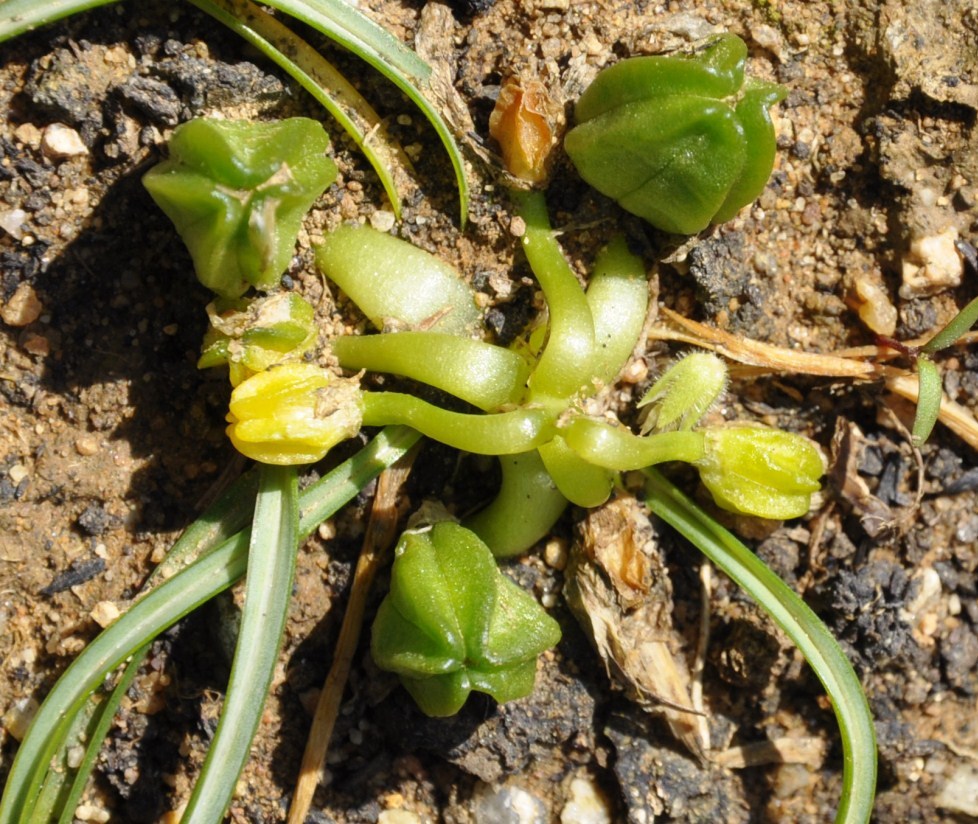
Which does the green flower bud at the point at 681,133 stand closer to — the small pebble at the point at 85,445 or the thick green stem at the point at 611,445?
the thick green stem at the point at 611,445

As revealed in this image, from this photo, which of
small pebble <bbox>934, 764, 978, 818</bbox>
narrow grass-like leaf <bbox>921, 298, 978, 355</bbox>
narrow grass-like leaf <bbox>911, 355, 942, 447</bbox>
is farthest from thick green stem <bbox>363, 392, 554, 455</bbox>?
small pebble <bbox>934, 764, 978, 818</bbox>

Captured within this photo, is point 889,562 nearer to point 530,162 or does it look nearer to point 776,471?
point 776,471

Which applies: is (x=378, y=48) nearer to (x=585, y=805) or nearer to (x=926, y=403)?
(x=926, y=403)

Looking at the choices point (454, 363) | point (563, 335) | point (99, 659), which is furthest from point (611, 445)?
point (99, 659)

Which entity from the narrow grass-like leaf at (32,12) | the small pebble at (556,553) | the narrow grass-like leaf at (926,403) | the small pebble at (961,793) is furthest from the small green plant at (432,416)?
the small pebble at (961,793)

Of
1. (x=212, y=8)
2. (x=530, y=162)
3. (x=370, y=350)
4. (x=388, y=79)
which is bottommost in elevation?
(x=370, y=350)

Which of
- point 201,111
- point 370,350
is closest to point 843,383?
point 370,350

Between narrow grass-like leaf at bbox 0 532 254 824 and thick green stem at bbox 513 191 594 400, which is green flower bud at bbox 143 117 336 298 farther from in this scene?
narrow grass-like leaf at bbox 0 532 254 824
